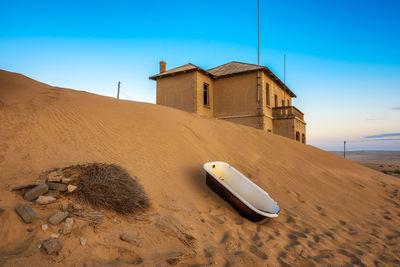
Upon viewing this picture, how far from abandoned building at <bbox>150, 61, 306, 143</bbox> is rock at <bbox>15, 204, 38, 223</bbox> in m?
13.3

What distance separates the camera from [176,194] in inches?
166

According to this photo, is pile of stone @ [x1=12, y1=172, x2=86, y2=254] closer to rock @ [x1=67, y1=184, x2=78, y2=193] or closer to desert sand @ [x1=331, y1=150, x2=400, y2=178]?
rock @ [x1=67, y1=184, x2=78, y2=193]

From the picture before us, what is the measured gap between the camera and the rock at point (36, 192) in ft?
9.64

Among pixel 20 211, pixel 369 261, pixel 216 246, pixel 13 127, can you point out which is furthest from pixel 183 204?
pixel 13 127

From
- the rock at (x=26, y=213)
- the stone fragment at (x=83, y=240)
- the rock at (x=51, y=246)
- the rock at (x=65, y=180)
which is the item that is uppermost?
the rock at (x=65, y=180)

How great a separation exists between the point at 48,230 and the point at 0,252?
433mm

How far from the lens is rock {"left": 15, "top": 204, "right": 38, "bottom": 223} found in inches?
101

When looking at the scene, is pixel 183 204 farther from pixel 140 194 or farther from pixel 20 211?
pixel 20 211

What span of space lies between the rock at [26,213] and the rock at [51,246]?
45cm

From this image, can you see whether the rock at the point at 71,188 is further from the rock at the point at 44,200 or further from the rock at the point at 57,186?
the rock at the point at 44,200

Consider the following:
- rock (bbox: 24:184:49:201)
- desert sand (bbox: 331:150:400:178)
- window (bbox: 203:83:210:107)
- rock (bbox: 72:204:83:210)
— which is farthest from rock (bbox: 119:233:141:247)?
desert sand (bbox: 331:150:400:178)

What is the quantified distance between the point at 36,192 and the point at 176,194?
2184mm

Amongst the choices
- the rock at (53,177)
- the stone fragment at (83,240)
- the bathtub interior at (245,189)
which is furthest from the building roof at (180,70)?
the stone fragment at (83,240)

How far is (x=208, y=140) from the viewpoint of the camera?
776 centimetres
